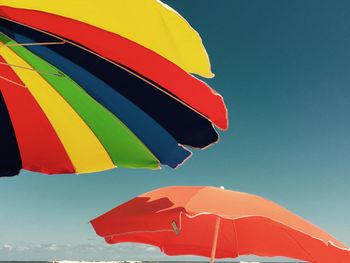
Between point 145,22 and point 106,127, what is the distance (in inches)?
54.3

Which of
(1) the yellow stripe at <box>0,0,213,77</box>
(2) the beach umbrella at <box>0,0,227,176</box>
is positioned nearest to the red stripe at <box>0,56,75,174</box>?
(2) the beach umbrella at <box>0,0,227,176</box>

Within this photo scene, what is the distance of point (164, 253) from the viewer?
5512 millimetres

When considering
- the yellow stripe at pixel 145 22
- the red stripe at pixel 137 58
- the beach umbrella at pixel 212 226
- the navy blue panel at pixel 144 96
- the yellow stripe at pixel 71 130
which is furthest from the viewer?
the yellow stripe at pixel 71 130

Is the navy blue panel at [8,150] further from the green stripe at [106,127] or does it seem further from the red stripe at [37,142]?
the green stripe at [106,127]

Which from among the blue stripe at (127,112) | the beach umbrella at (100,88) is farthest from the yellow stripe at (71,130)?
the blue stripe at (127,112)

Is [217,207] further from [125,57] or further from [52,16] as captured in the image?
[52,16]

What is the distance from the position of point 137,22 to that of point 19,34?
956mm

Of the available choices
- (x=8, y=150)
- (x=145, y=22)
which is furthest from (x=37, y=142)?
(x=145, y=22)

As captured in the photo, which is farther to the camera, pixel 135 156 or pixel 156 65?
pixel 135 156

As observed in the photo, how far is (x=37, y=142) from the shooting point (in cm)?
385

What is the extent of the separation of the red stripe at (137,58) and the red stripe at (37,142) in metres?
1.20

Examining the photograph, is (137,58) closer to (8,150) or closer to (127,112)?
(127,112)

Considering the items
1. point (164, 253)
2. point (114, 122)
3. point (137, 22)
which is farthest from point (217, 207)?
point (164, 253)

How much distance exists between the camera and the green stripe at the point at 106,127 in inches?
139
